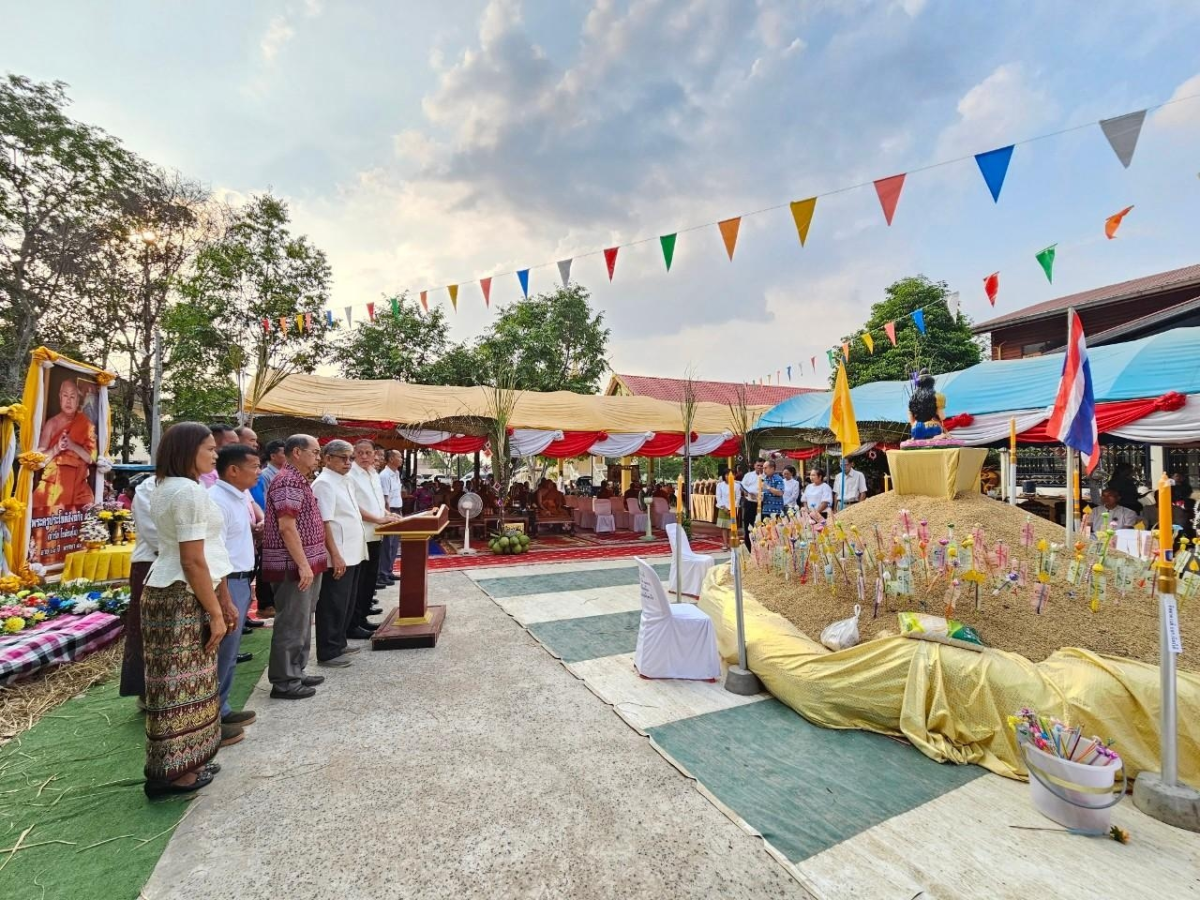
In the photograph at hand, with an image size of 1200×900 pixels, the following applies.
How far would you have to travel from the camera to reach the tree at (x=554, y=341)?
18922 mm

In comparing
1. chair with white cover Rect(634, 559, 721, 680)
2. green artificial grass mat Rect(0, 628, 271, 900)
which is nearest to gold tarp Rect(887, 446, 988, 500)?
chair with white cover Rect(634, 559, 721, 680)

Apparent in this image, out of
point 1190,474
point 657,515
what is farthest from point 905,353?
point 657,515

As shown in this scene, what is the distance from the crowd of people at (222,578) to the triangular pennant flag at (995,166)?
601cm

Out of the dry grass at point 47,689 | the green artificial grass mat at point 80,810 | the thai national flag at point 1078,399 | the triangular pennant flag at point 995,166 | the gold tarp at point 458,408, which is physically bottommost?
the green artificial grass mat at point 80,810

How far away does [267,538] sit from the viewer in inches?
124

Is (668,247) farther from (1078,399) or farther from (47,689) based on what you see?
(47,689)

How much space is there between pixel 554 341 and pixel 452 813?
18303mm

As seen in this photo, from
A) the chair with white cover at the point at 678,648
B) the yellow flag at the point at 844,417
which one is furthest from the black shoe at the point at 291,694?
the yellow flag at the point at 844,417

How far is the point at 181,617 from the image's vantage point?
2164 mm

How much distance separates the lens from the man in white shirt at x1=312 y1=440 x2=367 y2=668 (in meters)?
3.57

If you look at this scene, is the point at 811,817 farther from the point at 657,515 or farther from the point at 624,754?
the point at 657,515

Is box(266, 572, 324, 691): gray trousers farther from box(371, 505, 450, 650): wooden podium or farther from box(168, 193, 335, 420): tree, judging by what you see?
box(168, 193, 335, 420): tree

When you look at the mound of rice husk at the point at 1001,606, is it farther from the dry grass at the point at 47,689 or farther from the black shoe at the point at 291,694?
the dry grass at the point at 47,689

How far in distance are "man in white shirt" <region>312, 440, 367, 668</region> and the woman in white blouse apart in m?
1.27
